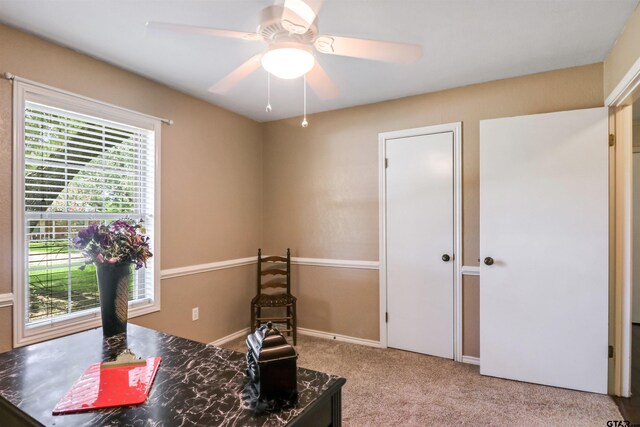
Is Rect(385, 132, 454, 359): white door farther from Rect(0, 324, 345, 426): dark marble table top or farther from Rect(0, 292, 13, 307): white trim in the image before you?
Rect(0, 292, 13, 307): white trim

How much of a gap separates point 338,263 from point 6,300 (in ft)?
8.49

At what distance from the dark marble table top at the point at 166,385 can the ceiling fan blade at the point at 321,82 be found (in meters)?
1.47

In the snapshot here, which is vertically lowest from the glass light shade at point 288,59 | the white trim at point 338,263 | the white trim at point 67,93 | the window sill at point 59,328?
the window sill at point 59,328

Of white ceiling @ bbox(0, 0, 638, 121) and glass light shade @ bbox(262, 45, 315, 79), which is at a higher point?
white ceiling @ bbox(0, 0, 638, 121)

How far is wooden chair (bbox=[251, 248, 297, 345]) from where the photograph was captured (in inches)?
135

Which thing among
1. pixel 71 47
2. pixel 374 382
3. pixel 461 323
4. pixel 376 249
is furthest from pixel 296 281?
pixel 71 47

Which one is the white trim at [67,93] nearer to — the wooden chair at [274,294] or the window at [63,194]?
the window at [63,194]

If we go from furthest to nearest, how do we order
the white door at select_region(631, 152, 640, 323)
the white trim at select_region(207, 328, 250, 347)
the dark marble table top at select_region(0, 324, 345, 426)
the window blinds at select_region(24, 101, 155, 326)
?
the white door at select_region(631, 152, 640, 323), the white trim at select_region(207, 328, 250, 347), the window blinds at select_region(24, 101, 155, 326), the dark marble table top at select_region(0, 324, 345, 426)

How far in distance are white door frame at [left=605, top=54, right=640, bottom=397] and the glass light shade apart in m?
2.18

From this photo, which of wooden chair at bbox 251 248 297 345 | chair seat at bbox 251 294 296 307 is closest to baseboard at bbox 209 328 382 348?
wooden chair at bbox 251 248 297 345

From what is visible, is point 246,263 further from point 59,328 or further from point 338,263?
point 59,328

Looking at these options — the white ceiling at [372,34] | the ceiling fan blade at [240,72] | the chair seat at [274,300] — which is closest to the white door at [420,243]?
the white ceiling at [372,34]

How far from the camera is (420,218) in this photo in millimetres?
3209

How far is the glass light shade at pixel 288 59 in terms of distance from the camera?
1.59m
